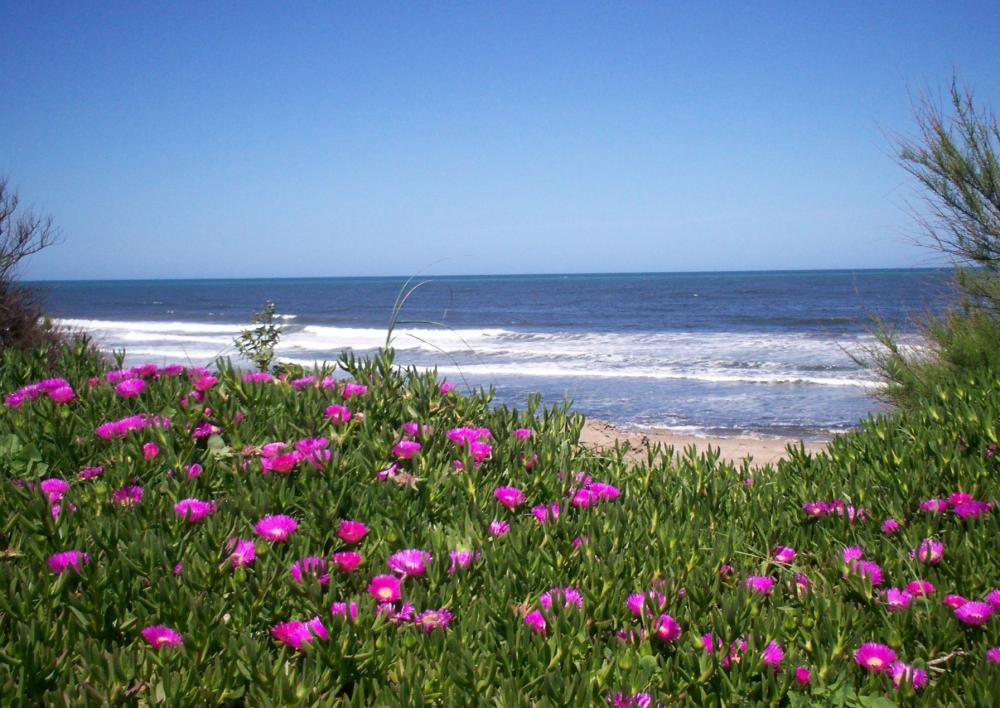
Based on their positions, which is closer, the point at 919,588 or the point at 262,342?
the point at 919,588

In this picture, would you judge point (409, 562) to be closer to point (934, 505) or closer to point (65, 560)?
point (65, 560)

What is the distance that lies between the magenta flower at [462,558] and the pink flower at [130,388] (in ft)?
4.95

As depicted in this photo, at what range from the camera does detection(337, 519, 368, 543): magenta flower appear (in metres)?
1.90

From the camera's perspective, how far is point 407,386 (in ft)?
10.6

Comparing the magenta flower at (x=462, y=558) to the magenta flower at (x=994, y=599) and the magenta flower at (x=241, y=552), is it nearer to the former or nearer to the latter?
the magenta flower at (x=241, y=552)

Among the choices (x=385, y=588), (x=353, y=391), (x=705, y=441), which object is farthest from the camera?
(x=705, y=441)

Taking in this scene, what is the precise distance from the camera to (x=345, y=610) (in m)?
1.61

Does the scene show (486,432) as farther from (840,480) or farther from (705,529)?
(840,480)

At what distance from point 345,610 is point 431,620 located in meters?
0.17

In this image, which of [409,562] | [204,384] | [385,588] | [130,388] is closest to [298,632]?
[385,588]

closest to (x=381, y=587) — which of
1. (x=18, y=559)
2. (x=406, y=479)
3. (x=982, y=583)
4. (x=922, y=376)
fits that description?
(x=406, y=479)

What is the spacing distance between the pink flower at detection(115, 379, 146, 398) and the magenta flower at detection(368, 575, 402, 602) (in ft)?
4.97

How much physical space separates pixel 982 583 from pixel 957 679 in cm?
45

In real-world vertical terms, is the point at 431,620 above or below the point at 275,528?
below
